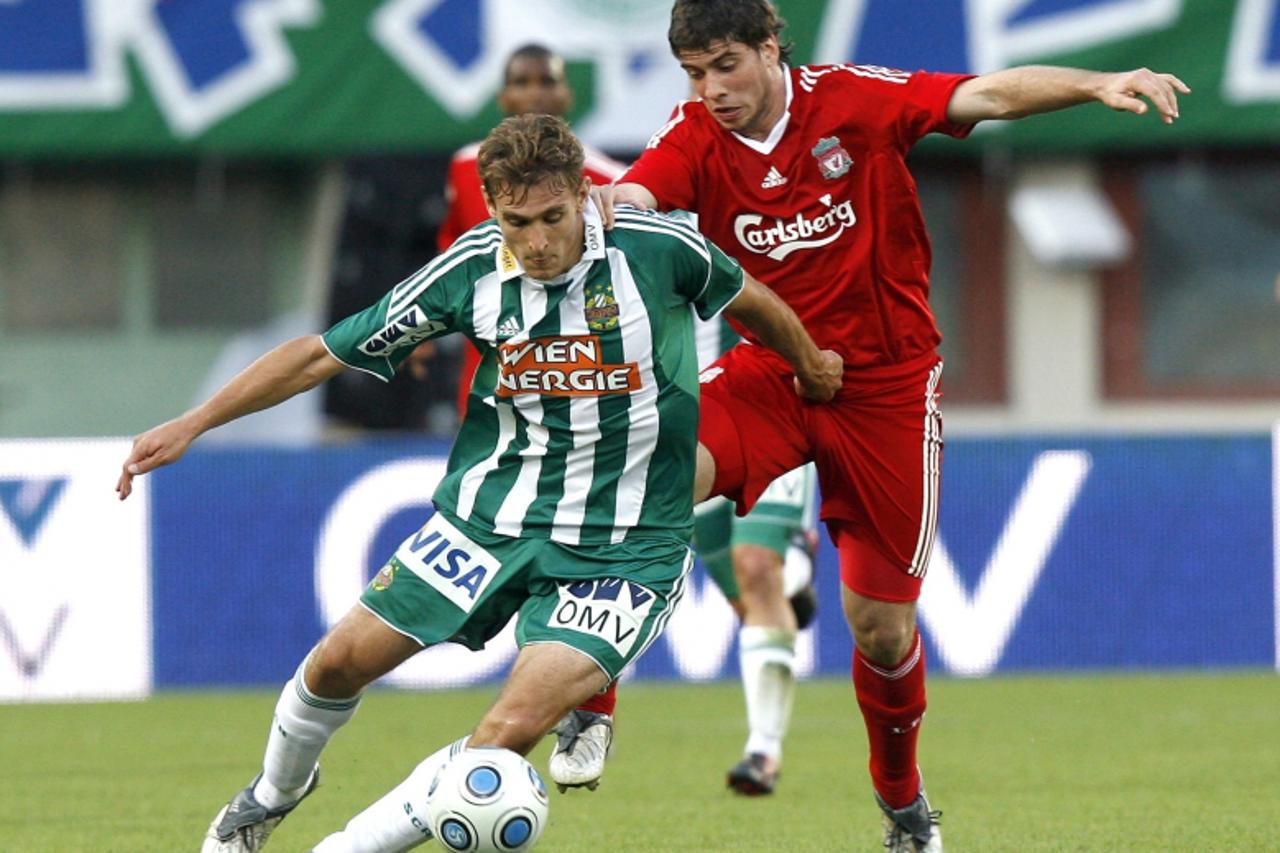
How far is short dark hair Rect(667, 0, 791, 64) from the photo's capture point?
550cm

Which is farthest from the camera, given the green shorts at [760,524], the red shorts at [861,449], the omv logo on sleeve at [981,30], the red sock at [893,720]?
the omv logo on sleeve at [981,30]

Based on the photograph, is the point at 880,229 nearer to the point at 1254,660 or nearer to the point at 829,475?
the point at 829,475

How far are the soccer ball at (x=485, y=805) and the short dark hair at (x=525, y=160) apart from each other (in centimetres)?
124

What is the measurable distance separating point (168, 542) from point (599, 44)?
15.0 feet

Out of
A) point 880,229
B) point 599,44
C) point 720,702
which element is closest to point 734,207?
point 880,229

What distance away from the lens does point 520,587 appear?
518 centimetres

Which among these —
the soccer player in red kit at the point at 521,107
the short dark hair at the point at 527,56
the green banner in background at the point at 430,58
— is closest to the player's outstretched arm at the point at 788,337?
the soccer player in red kit at the point at 521,107

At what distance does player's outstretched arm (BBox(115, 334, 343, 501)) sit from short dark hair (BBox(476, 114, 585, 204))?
23.5 inches

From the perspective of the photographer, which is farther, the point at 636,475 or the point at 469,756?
the point at 636,475

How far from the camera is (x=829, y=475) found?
5.95m

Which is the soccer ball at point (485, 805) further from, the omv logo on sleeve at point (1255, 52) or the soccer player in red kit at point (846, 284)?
the omv logo on sleeve at point (1255, 52)

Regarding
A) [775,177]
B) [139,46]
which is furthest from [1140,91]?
[139,46]

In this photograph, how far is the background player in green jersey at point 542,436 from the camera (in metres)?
5.05

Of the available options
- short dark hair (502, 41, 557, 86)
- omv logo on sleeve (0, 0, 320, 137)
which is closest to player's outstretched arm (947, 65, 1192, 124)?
short dark hair (502, 41, 557, 86)
